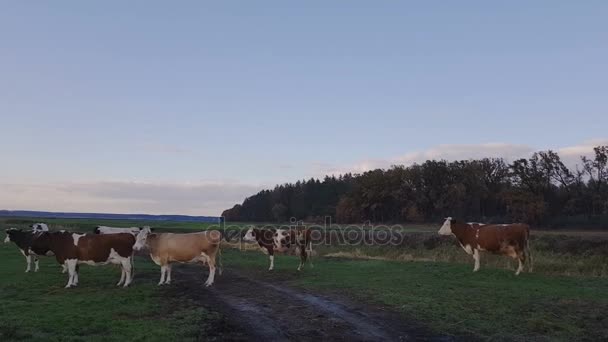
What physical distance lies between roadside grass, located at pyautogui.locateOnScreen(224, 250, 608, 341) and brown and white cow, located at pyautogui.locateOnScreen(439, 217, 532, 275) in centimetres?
96

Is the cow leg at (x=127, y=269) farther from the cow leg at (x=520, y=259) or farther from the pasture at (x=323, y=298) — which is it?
the cow leg at (x=520, y=259)

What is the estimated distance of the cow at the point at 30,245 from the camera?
70.7ft

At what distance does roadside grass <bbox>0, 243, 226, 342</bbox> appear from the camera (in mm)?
10391

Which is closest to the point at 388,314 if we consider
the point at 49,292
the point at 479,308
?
the point at 479,308

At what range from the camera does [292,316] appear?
41.0 ft

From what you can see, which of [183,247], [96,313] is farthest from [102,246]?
[96,313]

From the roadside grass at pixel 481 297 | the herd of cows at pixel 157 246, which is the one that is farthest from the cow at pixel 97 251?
the roadside grass at pixel 481 297

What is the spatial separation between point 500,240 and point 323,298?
11.5m

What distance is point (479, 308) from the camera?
13.4m

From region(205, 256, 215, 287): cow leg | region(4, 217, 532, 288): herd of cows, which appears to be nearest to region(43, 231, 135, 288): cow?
region(4, 217, 532, 288): herd of cows

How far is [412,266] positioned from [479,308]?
40.4 ft

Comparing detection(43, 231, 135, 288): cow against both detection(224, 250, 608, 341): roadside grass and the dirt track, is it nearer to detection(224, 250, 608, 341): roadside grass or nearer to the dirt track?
the dirt track

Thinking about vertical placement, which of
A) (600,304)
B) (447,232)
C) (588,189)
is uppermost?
(588,189)

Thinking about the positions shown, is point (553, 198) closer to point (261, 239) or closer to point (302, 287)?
point (261, 239)
